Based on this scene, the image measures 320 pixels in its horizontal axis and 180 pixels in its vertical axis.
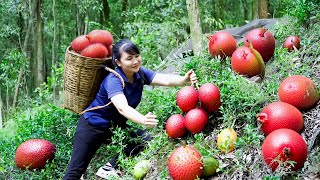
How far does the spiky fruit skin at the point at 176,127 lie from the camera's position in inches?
132

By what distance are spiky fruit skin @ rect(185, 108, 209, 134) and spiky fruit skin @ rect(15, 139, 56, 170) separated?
154 centimetres

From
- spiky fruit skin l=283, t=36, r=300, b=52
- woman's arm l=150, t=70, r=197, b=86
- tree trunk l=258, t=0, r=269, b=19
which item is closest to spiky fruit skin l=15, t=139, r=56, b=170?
woman's arm l=150, t=70, r=197, b=86

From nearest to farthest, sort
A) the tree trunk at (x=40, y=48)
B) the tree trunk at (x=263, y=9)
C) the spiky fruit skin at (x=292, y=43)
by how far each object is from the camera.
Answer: the spiky fruit skin at (x=292, y=43), the tree trunk at (x=263, y=9), the tree trunk at (x=40, y=48)

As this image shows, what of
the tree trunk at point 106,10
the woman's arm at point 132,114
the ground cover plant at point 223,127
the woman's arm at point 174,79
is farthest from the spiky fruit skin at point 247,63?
the tree trunk at point 106,10

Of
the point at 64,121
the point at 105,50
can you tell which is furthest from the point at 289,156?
the point at 64,121

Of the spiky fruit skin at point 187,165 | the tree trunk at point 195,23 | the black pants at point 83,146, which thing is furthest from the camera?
the tree trunk at point 195,23

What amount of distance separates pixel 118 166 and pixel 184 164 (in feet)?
3.59

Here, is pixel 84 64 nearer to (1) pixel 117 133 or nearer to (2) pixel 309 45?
(1) pixel 117 133

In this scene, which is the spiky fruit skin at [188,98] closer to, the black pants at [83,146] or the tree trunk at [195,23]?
the black pants at [83,146]

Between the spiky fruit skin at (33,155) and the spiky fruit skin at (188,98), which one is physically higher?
the spiky fruit skin at (188,98)

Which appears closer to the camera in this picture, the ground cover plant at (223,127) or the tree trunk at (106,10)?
the ground cover plant at (223,127)

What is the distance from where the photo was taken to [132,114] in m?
3.11

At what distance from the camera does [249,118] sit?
10.2 ft

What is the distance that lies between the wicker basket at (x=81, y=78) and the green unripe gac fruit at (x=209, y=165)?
142 centimetres
